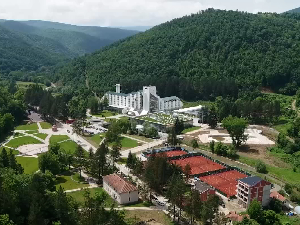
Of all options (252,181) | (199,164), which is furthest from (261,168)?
(252,181)

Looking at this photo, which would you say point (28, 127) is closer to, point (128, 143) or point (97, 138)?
point (97, 138)

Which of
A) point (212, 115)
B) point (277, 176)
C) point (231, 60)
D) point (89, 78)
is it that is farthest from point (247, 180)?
point (89, 78)

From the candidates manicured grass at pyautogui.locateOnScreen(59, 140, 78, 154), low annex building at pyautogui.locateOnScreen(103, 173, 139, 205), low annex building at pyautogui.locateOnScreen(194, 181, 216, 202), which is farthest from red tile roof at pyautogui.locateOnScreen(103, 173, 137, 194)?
manicured grass at pyautogui.locateOnScreen(59, 140, 78, 154)

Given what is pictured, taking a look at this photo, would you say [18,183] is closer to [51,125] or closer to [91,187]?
[91,187]

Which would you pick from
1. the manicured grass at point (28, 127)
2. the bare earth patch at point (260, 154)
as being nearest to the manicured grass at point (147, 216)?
the bare earth patch at point (260, 154)

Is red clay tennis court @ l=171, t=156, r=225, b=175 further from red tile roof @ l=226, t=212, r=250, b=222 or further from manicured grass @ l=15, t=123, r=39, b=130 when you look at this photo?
manicured grass @ l=15, t=123, r=39, b=130

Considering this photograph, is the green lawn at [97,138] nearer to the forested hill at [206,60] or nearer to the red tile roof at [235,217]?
the red tile roof at [235,217]
